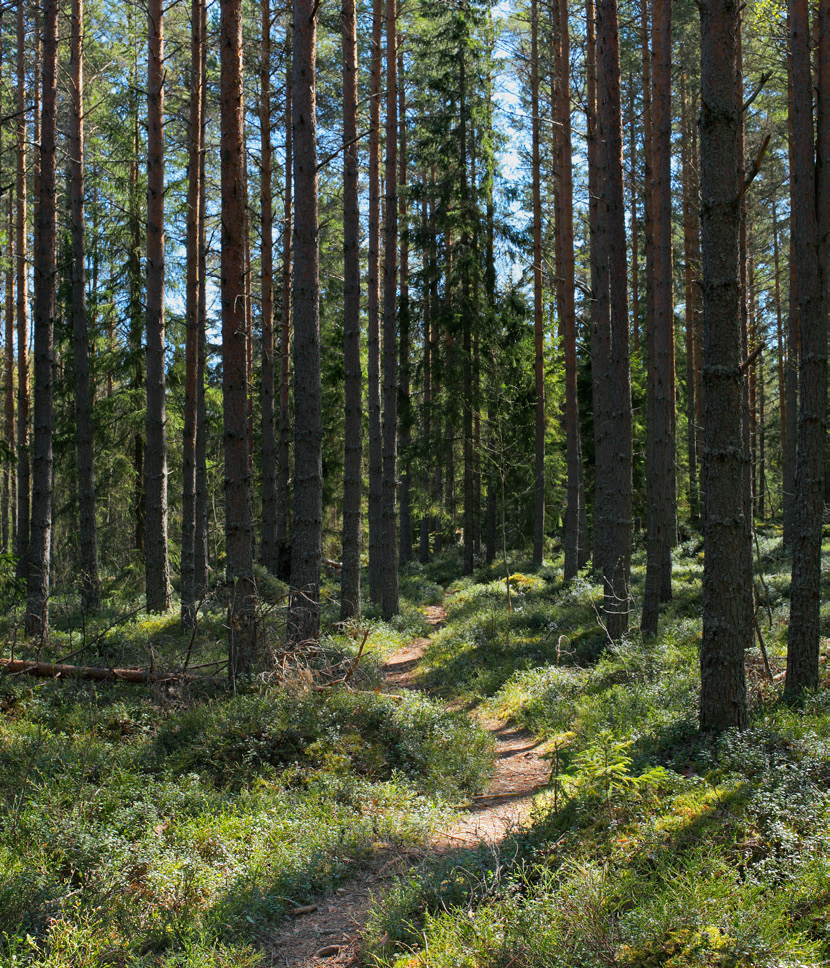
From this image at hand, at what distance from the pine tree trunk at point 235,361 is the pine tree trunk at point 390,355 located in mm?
6211

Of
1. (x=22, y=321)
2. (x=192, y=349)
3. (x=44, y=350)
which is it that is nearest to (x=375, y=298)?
(x=192, y=349)

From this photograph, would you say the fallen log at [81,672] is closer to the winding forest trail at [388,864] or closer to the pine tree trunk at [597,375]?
the winding forest trail at [388,864]

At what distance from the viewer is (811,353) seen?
6875mm

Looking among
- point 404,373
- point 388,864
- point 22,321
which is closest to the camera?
point 388,864

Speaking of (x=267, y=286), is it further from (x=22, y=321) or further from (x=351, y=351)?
(x=22, y=321)

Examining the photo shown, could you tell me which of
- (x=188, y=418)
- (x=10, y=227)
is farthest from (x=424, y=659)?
(x=10, y=227)

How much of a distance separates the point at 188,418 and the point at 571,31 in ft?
47.9

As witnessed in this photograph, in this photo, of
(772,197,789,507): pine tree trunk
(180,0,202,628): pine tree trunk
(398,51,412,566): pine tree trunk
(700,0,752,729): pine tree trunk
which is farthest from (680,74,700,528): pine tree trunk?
(700,0,752,729): pine tree trunk

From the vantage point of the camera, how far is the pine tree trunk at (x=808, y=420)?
6691 mm

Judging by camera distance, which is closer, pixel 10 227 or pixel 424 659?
pixel 424 659

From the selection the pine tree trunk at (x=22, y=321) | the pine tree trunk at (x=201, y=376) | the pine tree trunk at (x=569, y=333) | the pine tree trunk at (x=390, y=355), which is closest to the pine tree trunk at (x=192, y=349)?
the pine tree trunk at (x=201, y=376)

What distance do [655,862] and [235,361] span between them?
6.39 metres

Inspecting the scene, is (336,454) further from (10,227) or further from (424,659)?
(10,227)

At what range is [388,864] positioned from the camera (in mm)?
4871
